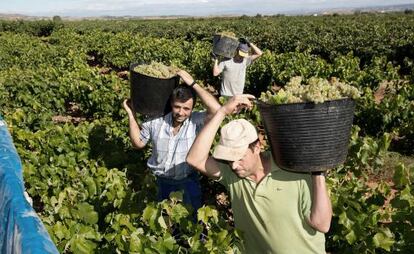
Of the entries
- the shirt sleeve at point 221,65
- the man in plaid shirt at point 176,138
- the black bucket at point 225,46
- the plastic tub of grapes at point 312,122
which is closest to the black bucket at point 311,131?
the plastic tub of grapes at point 312,122

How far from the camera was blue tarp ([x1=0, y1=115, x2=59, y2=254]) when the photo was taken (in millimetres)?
2525

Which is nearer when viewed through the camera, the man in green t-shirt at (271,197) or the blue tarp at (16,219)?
the man in green t-shirt at (271,197)

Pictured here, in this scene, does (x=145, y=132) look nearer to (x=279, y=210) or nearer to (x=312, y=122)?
(x=279, y=210)

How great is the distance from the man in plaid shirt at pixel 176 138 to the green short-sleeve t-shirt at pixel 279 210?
43.0 inches

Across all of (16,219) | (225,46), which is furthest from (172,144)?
(225,46)

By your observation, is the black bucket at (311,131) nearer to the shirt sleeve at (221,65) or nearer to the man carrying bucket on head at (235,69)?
the man carrying bucket on head at (235,69)

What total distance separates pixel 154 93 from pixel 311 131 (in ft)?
6.03

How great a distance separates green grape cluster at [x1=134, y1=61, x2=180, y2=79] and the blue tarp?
1.32m

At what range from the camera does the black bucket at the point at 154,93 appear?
12.2 feet

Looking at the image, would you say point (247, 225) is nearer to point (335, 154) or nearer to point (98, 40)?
point (335, 154)

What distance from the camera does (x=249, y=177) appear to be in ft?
7.73

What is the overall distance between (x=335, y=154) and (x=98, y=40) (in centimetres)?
2236

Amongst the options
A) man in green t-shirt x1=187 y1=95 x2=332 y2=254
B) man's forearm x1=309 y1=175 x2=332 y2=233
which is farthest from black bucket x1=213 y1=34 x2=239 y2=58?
man's forearm x1=309 y1=175 x2=332 y2=233

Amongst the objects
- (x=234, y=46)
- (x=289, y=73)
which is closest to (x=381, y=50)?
(x=289, y=73)
